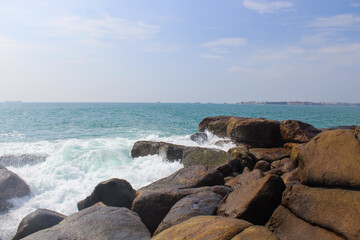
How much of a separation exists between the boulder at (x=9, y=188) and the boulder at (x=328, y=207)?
6739 mm

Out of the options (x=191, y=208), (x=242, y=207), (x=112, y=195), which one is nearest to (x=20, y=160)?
(x=112, y=195)

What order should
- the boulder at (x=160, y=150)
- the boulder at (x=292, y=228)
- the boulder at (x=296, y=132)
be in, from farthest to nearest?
the boulder at (x=160, y=150)
the boulder at (x=296, y=132)
the boulder at (x=292, y=228)

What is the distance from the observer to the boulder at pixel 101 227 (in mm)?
4758

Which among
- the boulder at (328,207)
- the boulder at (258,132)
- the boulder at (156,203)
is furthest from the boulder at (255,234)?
the boulder at (258,132)

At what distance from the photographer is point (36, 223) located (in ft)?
20.3

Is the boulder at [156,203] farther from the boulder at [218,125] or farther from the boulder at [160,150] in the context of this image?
the boulder at [218,125]

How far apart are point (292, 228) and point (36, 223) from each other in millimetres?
4575

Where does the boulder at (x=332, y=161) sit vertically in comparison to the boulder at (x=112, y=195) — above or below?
above

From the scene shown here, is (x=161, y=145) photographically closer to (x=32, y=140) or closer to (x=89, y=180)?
(x=89, y=180)

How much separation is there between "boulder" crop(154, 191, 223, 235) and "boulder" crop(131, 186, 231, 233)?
1.41 ft

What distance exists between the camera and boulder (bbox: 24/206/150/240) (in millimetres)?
4758

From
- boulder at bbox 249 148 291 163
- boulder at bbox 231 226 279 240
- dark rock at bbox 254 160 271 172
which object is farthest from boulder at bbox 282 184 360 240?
boulder at bbox 249 148 291 163

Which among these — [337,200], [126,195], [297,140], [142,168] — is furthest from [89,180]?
[337,200]

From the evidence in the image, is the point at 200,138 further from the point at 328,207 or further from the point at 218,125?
the point at 328,207
